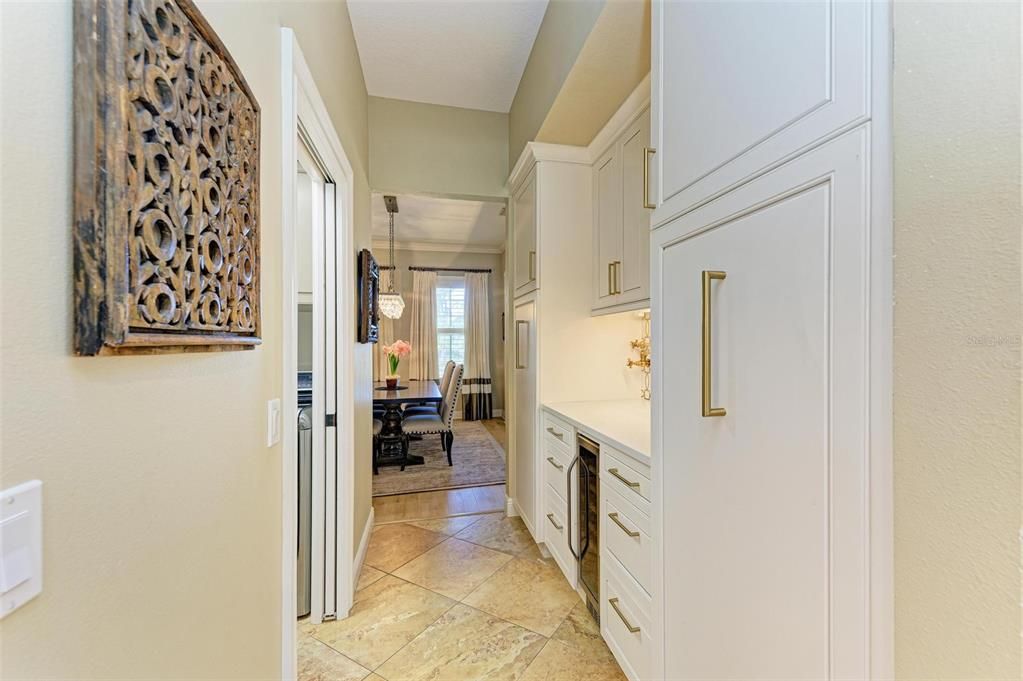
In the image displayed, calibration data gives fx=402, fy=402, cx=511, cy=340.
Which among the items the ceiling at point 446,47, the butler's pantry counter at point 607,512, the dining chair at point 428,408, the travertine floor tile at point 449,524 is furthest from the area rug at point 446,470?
the ceiling at point 446,47

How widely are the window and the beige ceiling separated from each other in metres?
4.23

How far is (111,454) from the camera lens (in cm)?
50

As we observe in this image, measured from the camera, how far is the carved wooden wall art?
17.4 inches

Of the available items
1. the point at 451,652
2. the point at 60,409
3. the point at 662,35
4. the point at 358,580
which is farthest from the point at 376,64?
the point at 451,652

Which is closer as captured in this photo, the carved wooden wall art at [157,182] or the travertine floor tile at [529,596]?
the carved wooden wall art at [157,182]

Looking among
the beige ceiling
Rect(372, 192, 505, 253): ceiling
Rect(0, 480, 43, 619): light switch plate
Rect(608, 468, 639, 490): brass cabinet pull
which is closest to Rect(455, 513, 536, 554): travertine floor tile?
Rect(608, 468, 639, 490): brass cabinet pull

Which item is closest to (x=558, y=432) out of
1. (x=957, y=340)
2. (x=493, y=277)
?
(x=957, y=340)

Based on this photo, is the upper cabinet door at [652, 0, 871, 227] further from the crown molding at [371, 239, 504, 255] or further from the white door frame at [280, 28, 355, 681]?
the crown molding at [371, 239, 504, 255]

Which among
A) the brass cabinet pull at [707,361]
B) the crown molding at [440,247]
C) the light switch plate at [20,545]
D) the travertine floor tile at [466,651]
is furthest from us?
the crown molding at [440,247]

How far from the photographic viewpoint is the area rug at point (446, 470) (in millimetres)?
3533

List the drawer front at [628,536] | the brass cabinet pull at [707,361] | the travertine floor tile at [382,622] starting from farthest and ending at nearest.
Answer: the travertine floor tile at [382,622] < the drawer front at [628,536] < the brass cabinet pull at [707,361]

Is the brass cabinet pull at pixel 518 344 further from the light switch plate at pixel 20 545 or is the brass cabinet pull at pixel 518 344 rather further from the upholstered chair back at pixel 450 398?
the light switch plate at pixel 20 545

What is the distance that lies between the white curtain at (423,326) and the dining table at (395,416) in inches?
67.1

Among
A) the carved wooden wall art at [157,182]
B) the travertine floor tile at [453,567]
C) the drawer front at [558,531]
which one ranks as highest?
the carved wooden wall art at [157,182]
